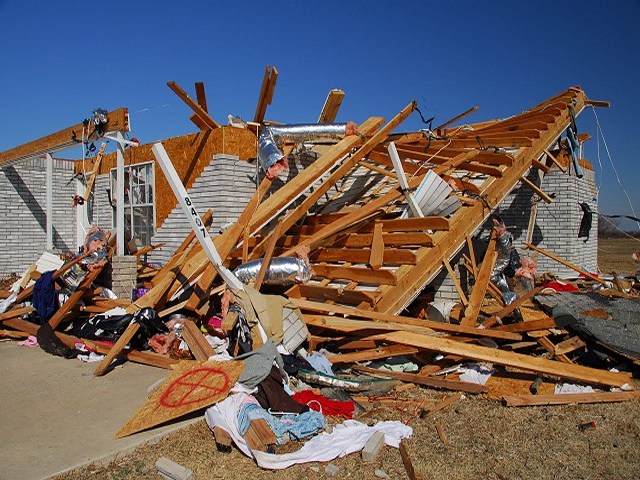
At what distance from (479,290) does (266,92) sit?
17.3 feet

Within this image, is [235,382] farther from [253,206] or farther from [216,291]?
[253,206]

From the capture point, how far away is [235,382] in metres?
5.05

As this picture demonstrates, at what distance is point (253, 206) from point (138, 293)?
2465mm

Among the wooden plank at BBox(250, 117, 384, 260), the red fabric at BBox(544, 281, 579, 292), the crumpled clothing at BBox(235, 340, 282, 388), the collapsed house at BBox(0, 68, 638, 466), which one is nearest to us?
the crumpled clothing at BBox(235, 340, 282, 388)

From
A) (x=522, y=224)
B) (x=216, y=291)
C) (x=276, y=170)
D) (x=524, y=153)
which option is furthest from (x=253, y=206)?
(x=522, y=224)

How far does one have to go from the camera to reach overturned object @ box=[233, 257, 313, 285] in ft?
24.6

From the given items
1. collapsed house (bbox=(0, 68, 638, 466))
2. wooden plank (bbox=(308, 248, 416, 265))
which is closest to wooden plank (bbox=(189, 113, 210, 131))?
collapsed house (bbox=(0, 68, 638, 466))

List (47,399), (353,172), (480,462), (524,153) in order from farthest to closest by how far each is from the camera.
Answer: (353,172)
(524,153)
(47,399)
(480,462)

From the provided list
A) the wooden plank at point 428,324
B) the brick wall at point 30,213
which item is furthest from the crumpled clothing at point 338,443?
the brick wall at point 30,213

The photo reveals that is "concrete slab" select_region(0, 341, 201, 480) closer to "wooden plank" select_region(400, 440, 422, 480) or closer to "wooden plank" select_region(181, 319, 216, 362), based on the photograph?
"wooden plank" select_region(181, 319, 216, 362)

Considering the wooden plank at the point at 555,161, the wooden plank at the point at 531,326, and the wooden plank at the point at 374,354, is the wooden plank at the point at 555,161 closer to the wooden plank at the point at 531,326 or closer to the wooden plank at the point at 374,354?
the wooden plank at the point at 531,326

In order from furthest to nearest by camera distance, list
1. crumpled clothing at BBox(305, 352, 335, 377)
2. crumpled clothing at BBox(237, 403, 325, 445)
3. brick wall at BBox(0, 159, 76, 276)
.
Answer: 1. brick wall at BBox(0, 159, 76, 276)
2. crumpled clothing at BBox(305, 352, 335, 377)
3. crumpled clothing at BBox(237, 403, 325, 445)

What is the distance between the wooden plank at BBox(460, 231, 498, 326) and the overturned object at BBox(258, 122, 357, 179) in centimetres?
357

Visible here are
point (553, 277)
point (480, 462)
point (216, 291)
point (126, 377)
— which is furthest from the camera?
point (553, 277)
